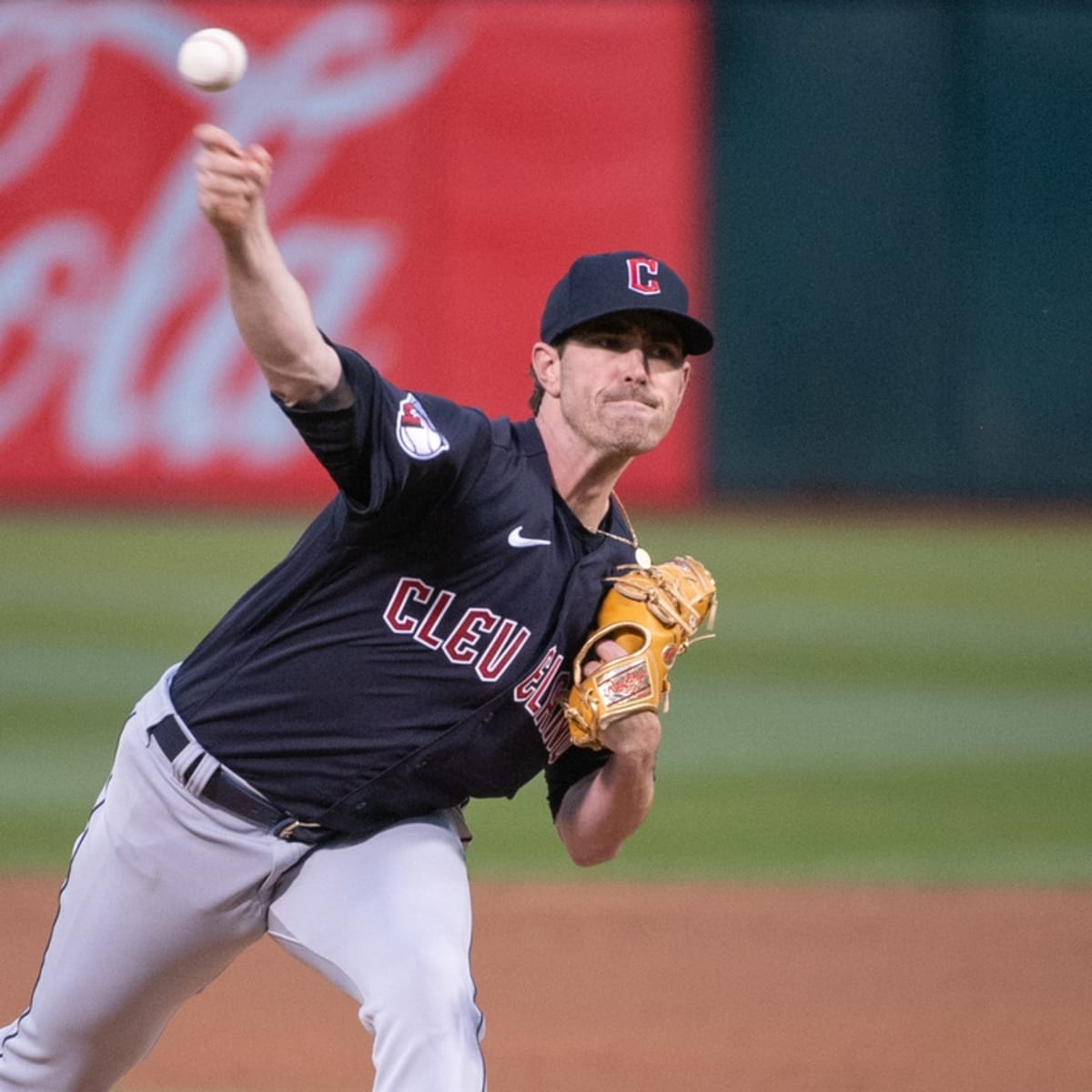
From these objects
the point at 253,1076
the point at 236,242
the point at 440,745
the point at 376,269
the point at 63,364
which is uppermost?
the point at 376,269

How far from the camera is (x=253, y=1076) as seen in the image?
492 cm

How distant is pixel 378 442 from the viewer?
325cm

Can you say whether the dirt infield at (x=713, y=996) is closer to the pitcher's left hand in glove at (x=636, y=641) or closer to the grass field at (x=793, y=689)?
the grass field at (x=793, y=689)

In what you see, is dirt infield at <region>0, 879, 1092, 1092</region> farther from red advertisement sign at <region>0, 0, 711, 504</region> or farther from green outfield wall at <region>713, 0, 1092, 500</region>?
green outfield wall at <region>713, 0, 1092, 500</region>

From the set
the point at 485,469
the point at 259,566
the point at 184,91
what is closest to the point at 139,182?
the point at 184,91

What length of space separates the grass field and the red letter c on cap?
12.6ft

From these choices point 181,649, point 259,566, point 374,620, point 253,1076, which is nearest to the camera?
point 374,620

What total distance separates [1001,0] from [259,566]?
24.1 ft

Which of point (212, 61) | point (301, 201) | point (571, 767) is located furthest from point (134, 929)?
point (301, 201)

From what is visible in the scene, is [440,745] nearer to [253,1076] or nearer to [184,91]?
[253,1076]

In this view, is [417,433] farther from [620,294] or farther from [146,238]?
[146,238]

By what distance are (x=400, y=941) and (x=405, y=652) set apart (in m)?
0.53

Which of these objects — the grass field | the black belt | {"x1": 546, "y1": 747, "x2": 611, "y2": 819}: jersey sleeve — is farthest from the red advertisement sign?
the black belt

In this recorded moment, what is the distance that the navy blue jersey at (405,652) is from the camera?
351 cm
